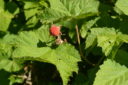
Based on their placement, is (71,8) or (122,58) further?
(71,8)

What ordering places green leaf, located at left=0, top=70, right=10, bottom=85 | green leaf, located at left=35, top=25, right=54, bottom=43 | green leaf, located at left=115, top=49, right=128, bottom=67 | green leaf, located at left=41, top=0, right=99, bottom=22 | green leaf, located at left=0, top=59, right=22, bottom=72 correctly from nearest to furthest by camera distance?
green leaf, located at left=115, top=49, right=128, bottom=67 < green leaf, located at left=41, top=0, right=99, bottom=22 < green leaf, located at left=35, top=25, right=54, bottom=43 < green leaf, located at left=0, top=59, right=22, bottom=72 < green leaf, located at left=0, top=70, right=10, bottom=85

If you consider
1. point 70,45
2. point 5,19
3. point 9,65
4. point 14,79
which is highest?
point 70,45

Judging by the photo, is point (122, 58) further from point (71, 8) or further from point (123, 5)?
point (71, 8)

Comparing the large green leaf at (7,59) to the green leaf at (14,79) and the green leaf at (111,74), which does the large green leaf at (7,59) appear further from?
the green leaf at (111,74)

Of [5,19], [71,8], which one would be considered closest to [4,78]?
[5,19]

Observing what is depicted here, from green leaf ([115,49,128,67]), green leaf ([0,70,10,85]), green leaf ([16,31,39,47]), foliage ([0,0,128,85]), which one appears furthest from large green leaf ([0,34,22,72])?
green leaf ([115,49,128,67])

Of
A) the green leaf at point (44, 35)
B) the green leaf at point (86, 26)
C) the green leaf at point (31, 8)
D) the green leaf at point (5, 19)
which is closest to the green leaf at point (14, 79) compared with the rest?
the green leaf at point (5, 19)

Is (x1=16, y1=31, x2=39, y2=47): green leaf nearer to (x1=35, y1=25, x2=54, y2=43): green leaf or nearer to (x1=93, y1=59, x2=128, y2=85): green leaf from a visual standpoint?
(x1=35, y1=25, x2=54, y2=43): green leaf
